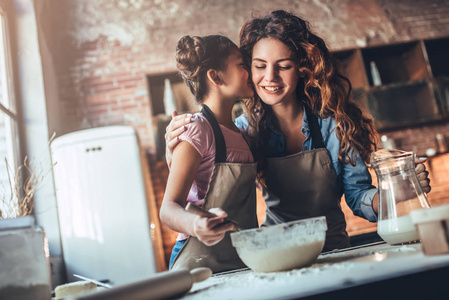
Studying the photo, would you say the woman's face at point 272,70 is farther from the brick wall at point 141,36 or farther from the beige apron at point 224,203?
the brick wall at point 141,36

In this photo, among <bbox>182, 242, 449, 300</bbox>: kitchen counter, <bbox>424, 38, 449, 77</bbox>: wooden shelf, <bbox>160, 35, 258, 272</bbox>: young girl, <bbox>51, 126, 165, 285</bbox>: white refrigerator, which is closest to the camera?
<bbox>182, 242, 449, 300</bbox>: kitchen counter

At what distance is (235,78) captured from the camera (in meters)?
1.45

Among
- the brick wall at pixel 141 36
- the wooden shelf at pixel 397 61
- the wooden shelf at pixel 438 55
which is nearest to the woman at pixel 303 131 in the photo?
the brick wall at pixel 141 36

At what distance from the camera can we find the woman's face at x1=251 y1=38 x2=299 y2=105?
1474mm

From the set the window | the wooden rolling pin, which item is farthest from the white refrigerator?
the wooden rolling pin

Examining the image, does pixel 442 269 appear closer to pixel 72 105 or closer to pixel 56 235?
pixel 56 235

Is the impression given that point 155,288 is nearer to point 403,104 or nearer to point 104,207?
point 104,207

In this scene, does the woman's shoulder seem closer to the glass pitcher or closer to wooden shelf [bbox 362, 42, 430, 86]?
the glass pitcher

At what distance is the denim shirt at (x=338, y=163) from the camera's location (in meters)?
1.45

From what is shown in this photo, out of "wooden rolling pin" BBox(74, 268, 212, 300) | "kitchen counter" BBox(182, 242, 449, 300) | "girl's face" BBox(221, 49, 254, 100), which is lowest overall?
"kitchen counter" BBox(182, 242, 449, 300)

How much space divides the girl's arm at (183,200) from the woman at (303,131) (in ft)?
1.14

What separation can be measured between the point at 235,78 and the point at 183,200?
0.49 metres

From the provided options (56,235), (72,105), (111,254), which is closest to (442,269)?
(111,254)

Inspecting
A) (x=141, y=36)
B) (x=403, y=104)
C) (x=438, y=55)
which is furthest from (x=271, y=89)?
Answer: (x=438, y=55)
